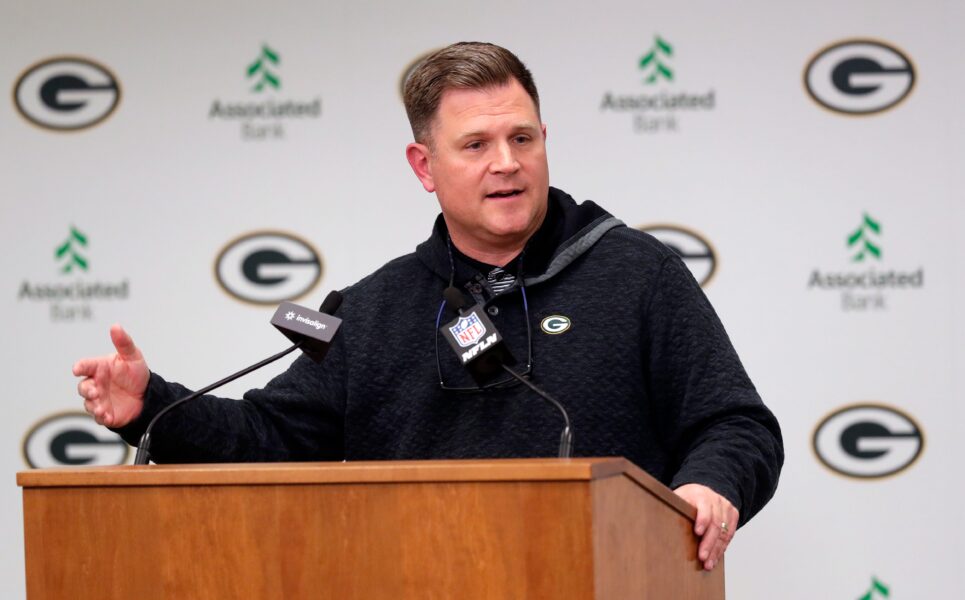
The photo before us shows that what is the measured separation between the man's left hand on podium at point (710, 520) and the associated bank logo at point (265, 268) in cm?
189

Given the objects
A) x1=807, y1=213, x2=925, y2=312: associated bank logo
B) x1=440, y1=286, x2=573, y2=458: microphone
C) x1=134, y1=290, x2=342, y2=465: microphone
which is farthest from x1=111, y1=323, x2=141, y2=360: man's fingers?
x1=807, y1=213, x2=925, y2=312: associated bank logo

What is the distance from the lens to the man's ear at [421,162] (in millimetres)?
2469

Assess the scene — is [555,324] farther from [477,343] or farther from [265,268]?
[265,268]

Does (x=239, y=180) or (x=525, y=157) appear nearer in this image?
(x=525, y=157)

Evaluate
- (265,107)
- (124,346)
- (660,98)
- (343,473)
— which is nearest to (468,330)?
(343,473)

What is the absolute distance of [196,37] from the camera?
3584 mm

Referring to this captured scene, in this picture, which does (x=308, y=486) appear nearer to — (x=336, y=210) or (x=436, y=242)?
(x=436, y=242)

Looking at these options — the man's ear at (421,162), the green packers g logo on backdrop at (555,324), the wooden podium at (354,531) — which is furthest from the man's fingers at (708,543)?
the man's ear at (421,162)

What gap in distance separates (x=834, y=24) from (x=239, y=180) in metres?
1.66

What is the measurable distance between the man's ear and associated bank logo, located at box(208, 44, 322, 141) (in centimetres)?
110

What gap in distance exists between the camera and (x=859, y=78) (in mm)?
3346

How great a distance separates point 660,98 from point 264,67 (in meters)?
1.10

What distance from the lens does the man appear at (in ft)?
7.01

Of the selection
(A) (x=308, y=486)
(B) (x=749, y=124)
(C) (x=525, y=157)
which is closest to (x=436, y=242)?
(C) (x=525, y=157)
